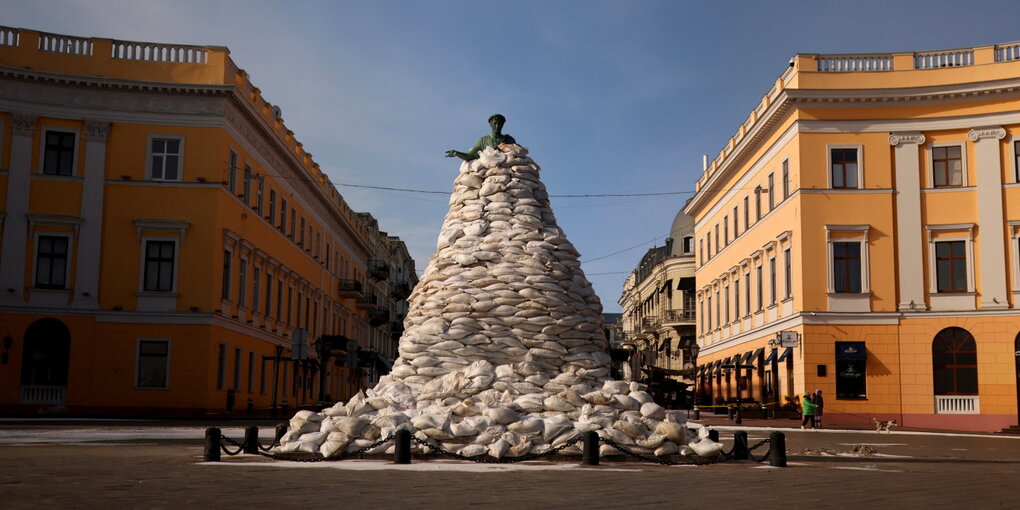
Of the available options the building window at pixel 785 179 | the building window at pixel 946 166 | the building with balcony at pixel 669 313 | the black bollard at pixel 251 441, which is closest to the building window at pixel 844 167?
the building window at pixel 785 179

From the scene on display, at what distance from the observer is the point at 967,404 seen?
115ft

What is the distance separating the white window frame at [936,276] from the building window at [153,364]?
26.4 meters

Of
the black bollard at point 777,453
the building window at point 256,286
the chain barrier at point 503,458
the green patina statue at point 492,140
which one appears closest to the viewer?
the chain barrier at point 503,458

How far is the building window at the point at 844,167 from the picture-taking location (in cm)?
3711

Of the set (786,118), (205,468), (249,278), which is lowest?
(205,468)

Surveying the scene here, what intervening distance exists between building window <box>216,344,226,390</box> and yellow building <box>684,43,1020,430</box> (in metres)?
20.2

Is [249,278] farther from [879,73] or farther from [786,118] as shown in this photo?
[879,73]

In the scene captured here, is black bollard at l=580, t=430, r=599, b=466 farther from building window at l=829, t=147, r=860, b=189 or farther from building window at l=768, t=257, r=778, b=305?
building window at l=768, t=257, r=778, b=305

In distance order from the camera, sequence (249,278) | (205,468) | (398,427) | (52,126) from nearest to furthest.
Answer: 1. (205,468)
2. (398,427)
3. (52,126)
4. (249,278)

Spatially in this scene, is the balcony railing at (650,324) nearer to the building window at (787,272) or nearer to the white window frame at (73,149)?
the building window at (787,272)

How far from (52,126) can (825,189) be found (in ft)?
88.9

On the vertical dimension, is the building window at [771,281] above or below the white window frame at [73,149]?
below

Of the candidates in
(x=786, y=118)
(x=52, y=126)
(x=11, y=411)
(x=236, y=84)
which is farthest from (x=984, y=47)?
(x=11, y=411)

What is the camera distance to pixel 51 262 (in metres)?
36.5
